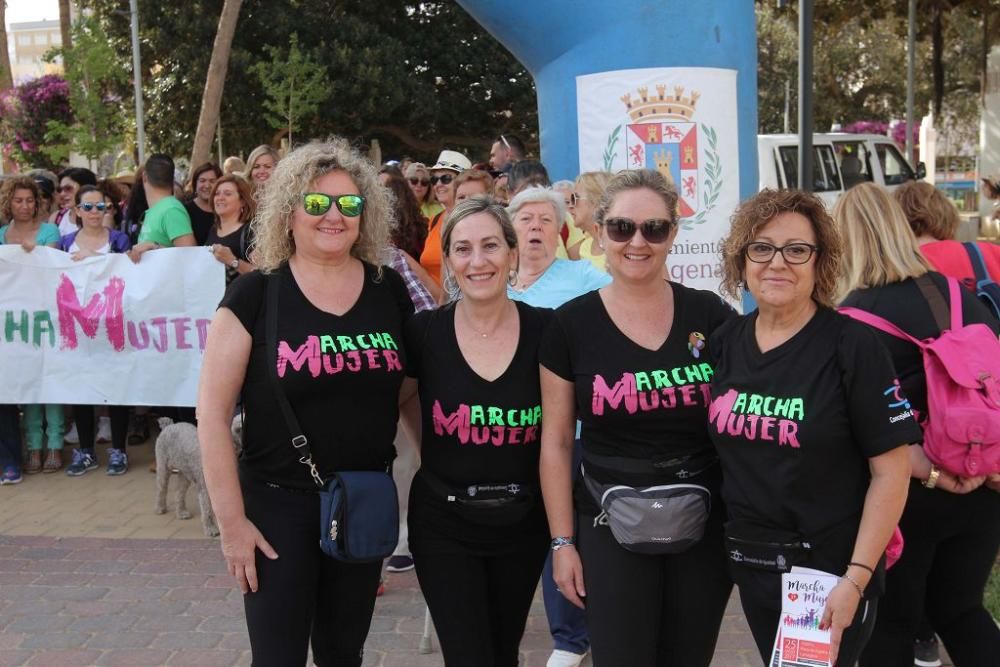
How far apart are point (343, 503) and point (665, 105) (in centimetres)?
350

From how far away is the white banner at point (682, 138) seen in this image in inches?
220

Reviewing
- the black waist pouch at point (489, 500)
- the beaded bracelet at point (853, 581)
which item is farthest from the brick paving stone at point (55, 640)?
the beaded bracelet at point (853, 581)

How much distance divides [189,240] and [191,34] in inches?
700

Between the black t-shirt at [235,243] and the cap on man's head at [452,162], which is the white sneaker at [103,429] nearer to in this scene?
the black t-shirt at [235,243]

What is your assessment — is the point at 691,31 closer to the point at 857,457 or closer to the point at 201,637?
the point at 857,457

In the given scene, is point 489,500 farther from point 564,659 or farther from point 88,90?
point 88,90

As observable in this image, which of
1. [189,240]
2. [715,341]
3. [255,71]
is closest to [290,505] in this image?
[715,341]

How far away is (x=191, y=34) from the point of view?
2314cm

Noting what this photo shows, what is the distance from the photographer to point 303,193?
3092mm

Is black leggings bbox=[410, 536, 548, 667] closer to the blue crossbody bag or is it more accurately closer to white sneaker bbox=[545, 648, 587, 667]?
the blue crossbody bag

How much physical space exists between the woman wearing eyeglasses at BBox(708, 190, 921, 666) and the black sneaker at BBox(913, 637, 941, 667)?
153cm

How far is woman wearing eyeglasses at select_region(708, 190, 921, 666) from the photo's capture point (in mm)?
2555

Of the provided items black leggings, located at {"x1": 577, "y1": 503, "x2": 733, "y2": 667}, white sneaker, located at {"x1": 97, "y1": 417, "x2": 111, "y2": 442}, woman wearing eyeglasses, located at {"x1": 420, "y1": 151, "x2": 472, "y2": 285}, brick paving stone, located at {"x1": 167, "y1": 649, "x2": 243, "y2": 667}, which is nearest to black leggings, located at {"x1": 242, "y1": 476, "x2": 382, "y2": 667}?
black leggings, located at {"x1": 577, "y1": 503, "x2": 733, "y2": 667}

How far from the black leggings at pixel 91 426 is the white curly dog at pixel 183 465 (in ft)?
4.14
